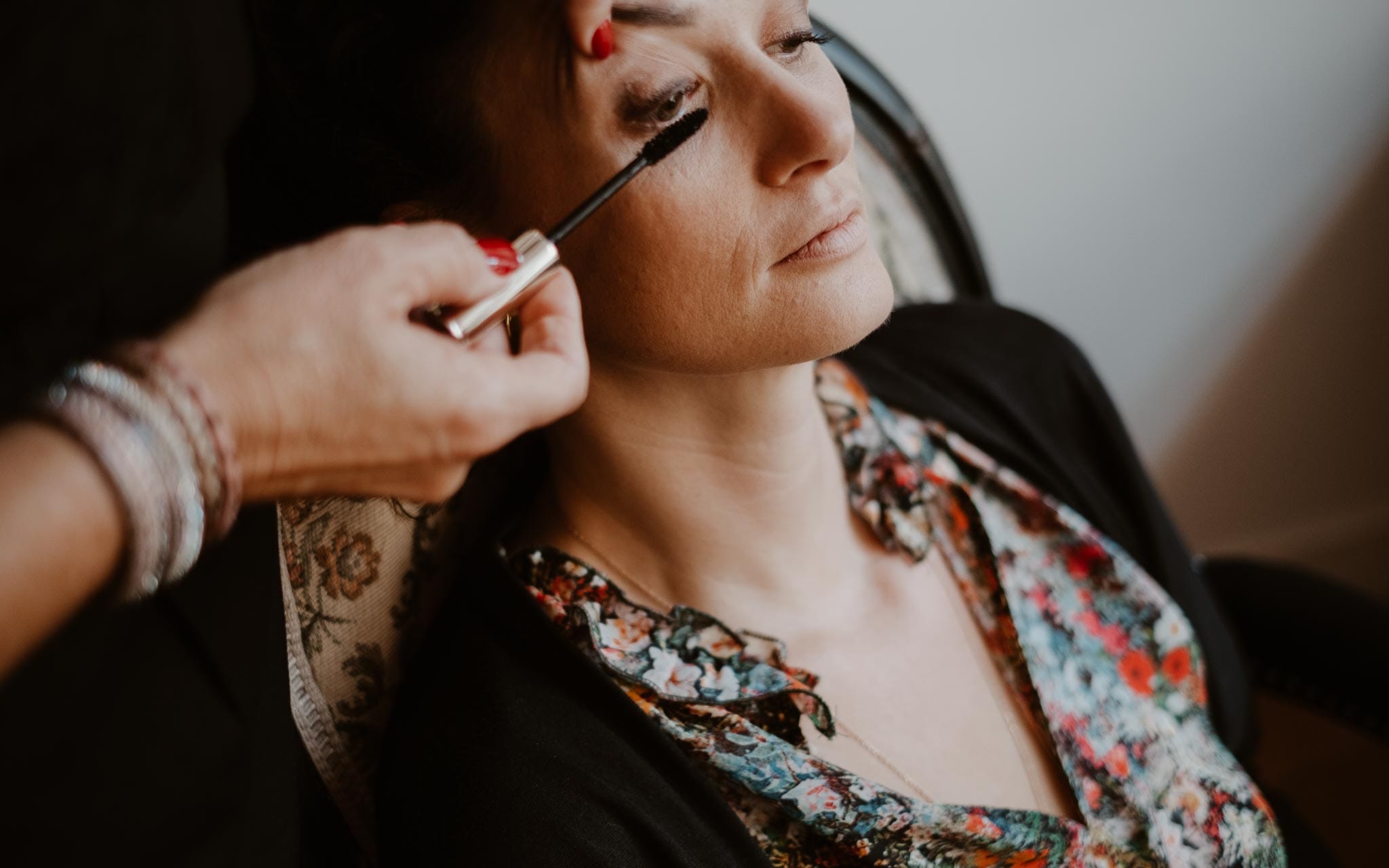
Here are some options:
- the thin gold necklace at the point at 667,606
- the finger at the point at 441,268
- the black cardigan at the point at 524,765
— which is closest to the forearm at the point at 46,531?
the finger at the point at 441,268

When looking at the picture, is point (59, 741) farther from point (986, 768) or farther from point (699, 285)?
point (986, 768)

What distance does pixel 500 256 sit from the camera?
1.59 ft

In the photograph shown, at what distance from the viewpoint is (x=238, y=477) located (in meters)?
0.39

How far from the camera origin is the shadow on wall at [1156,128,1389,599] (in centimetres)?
156

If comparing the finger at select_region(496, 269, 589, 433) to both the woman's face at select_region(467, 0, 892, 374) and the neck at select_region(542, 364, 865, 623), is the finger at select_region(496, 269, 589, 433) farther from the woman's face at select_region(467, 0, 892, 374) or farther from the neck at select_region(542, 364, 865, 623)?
the neck at select_region(542, 364, 865, 623)

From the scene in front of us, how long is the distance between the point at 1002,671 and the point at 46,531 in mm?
750

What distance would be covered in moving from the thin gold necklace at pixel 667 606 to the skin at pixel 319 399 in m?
0.36

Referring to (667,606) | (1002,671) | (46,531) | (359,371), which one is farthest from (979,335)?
(46,531)

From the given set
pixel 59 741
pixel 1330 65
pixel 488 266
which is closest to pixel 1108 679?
pixel 488 266

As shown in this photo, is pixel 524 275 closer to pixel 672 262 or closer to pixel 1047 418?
pixel 672 262

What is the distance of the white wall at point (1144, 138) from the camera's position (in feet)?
4.25

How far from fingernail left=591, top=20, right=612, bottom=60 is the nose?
97 mm

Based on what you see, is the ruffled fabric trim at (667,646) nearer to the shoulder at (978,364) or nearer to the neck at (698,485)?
the neck at (698,485)

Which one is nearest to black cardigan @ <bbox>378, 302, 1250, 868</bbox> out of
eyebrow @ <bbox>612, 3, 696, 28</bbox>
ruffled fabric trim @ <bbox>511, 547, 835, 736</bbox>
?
ruffled fabric trim @ <bbox>511, 547, 835, 736</bbox>
